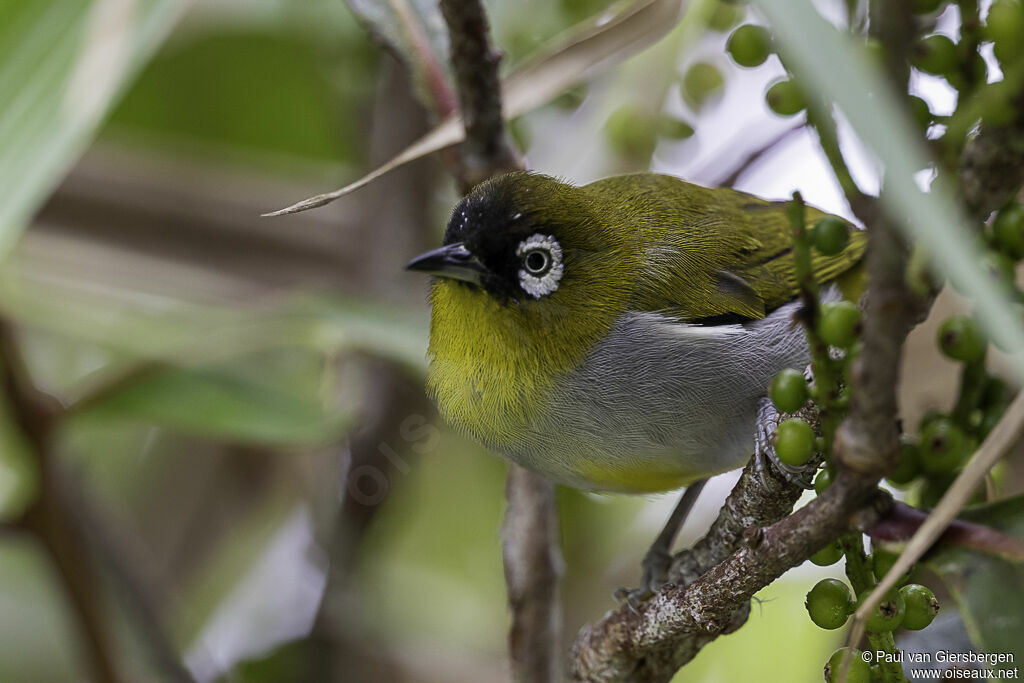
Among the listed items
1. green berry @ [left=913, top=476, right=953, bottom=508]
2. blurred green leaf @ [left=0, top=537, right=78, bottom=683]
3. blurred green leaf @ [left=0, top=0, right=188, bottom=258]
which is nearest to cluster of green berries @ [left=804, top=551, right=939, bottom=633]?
green berry @ [left=913, top=476, right=953, bottom=508]

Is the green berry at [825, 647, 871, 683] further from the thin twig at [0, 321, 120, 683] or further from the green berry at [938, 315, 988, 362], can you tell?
the thin twig at [0, 321, 120, 683]

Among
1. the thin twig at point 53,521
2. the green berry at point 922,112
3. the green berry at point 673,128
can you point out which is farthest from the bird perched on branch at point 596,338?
the thin twig at point 53,521

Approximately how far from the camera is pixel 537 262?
2225mm

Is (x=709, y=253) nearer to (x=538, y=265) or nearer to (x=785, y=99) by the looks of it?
(x=538, y=265)

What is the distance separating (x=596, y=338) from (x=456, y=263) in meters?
0.34

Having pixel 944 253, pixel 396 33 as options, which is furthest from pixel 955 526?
pixel 396 33

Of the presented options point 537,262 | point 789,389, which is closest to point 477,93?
point 537,262

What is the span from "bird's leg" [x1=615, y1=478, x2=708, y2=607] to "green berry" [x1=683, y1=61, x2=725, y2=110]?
37.7 inches

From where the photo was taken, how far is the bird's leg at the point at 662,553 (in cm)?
221

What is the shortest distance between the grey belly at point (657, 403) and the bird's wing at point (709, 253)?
0.12 m

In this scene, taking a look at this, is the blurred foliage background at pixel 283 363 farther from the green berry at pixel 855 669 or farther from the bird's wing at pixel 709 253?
the green berry at pixel 855 669

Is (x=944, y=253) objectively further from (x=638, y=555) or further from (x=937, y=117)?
(x=638, y=555)

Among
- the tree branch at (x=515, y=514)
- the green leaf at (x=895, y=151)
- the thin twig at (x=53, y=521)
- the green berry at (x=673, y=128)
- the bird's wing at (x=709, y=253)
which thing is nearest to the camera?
the green leaf at (x=895, y=151)

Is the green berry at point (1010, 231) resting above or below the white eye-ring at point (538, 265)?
above
